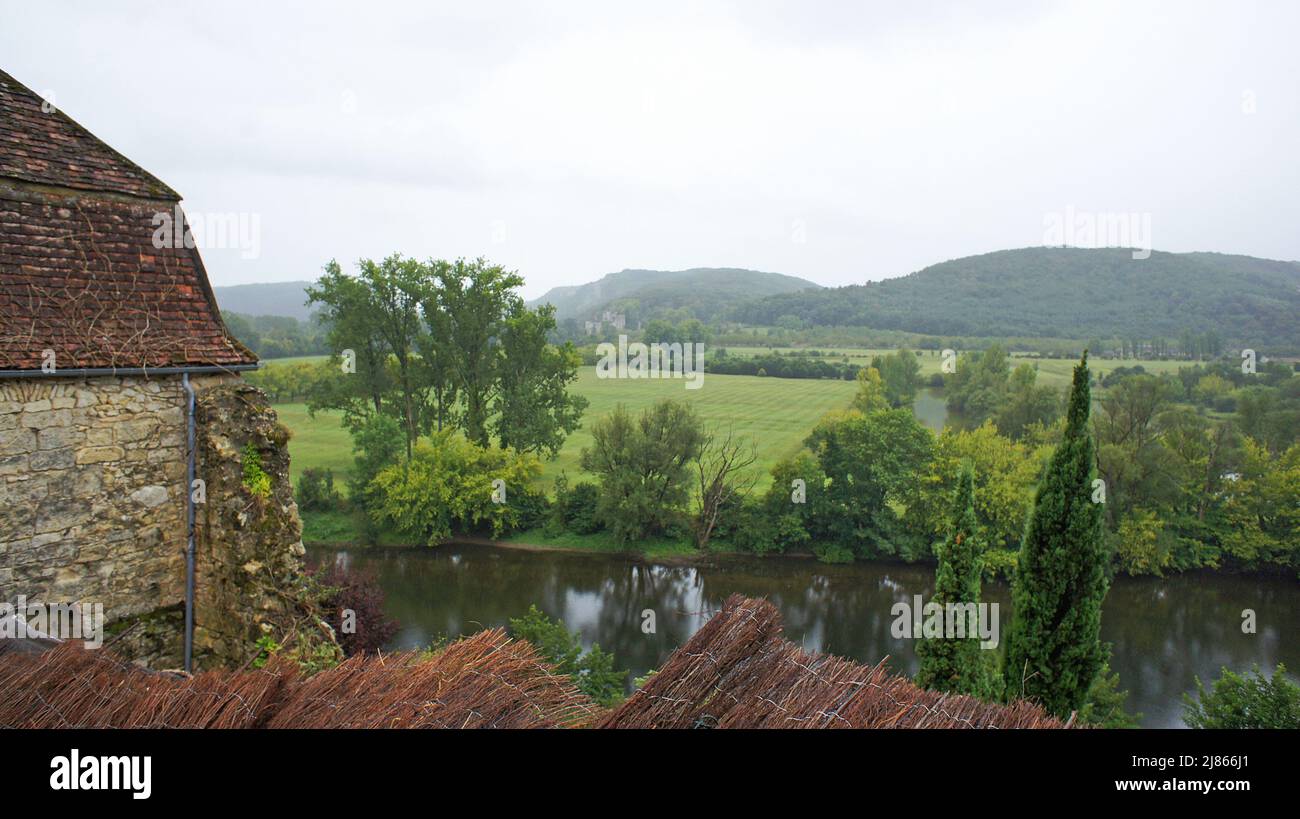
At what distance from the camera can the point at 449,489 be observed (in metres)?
33.9

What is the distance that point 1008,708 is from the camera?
4945 mm

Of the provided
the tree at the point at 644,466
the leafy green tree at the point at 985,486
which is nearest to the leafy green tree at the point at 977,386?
the leafy green tree at the point at 985,486

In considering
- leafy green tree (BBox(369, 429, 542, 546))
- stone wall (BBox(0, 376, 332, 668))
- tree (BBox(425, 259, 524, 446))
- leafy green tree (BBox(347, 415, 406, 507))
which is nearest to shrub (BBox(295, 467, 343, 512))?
leafy green tree (BBox(347, 415, 406, 507))

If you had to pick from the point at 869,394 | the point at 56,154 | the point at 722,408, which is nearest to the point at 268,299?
the point at 722,408

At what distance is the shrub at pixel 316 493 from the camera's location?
1459 inches

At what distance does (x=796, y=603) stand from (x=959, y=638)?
16.5m

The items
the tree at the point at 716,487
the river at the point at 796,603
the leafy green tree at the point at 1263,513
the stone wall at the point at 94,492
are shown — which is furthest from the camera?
Answer: the tree at the point at 716,487

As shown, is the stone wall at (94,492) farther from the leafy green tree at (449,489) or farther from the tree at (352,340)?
the tree at (352,340)

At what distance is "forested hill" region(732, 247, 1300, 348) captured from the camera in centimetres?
9569

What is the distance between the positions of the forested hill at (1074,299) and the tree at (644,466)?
80835 mm
